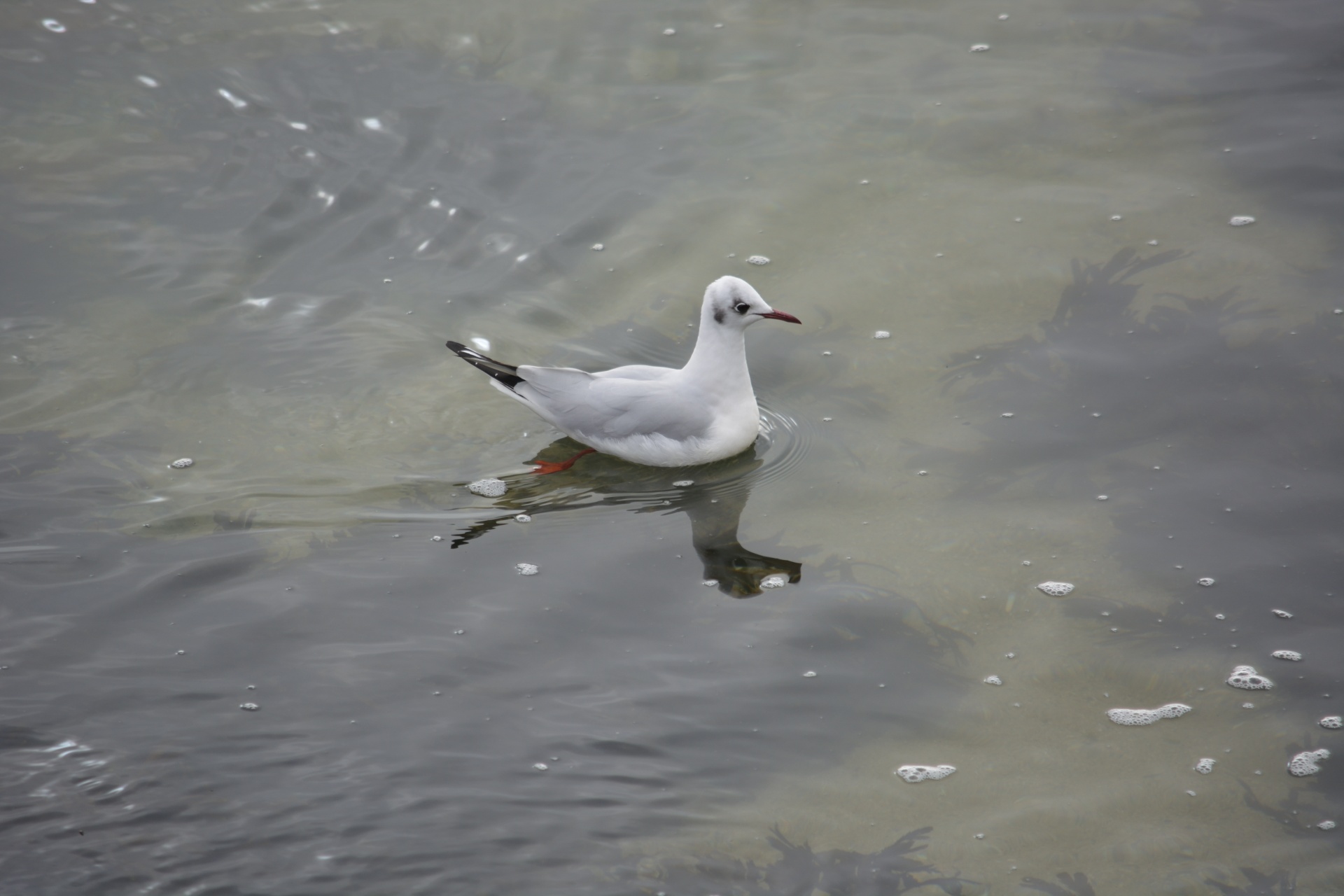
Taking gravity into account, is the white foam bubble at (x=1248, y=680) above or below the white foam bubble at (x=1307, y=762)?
above

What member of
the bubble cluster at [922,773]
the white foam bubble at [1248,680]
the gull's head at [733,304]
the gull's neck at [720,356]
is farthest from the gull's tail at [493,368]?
the white foam bubble at [1248,680]

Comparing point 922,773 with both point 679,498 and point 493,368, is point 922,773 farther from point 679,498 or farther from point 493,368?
point 493,368

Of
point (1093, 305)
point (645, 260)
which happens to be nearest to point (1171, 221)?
point (1093, 305)

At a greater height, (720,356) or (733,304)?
(733,304)

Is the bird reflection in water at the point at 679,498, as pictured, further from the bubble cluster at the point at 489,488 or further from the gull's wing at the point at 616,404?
the gull's wing at the point at 616,404

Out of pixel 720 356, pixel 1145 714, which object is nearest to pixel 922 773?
pixel 1145 714

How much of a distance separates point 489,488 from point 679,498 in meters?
1.00

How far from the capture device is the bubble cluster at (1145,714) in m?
4.45

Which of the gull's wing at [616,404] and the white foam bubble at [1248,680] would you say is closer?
the white foam bubble at [1248,680]

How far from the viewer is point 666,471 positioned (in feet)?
20.1

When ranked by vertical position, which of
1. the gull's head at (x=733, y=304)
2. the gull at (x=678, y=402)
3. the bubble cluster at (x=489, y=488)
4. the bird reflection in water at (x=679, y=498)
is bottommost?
the bird reflection in water at (x=679, y=498)

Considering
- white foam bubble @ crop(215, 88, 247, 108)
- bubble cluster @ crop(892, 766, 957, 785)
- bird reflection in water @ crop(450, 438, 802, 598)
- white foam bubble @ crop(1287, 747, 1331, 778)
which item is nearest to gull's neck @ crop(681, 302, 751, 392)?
bird reflection in water @ crop(450, 438, 802, 598)

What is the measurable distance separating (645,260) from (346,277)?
2.02 meters

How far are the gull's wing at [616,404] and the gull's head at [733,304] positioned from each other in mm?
395
